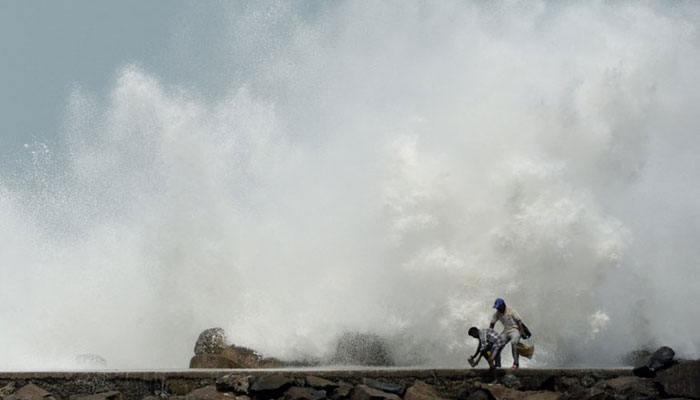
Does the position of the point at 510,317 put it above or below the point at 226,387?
above

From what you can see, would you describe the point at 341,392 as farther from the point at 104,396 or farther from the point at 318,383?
the point at 104,396

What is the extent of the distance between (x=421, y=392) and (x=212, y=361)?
588 cm

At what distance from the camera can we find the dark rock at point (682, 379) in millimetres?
11406

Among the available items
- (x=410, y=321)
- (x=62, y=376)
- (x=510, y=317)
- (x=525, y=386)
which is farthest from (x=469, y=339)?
(x=62, y=376)

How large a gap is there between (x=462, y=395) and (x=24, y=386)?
6115mm

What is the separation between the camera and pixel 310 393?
38.1ft

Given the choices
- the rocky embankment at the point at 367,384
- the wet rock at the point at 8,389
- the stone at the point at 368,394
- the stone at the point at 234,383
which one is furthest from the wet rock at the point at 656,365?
the wet rock at the point at 8,389

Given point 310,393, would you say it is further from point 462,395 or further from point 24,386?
point 24,386

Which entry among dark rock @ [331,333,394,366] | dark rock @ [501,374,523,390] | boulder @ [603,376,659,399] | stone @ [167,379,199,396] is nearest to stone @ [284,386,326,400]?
stone @ [167,379,199,396]

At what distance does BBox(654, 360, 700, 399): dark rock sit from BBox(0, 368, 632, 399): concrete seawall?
1383mm

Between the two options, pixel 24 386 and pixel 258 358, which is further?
pixel 258 358

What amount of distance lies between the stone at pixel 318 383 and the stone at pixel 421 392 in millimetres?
1021

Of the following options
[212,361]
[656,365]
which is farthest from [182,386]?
[656,365]

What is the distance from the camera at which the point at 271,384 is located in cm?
1172
